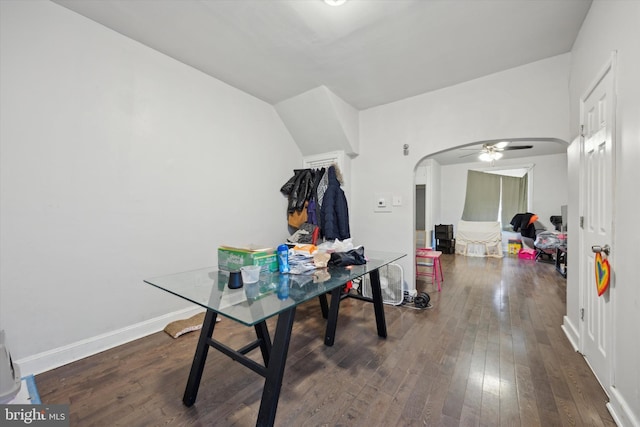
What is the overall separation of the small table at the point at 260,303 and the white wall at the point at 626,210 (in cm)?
132

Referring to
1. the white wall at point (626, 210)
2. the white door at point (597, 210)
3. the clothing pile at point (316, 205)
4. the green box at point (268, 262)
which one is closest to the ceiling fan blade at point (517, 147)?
Answer: the white door at point (597, 210)

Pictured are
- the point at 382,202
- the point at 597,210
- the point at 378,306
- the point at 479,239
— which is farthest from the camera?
the point at 479,239

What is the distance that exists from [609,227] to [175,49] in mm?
3591

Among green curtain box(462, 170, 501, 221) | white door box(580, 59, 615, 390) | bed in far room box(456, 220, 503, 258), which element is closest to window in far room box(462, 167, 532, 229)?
green curtain box(462, 170, 501, 221)

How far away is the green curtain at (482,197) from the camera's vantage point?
672 cm

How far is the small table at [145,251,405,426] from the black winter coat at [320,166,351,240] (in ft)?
4.54

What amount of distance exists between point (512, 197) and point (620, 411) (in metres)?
6.46

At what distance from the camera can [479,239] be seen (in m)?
6.27

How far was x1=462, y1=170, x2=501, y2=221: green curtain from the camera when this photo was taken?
6.72 metres

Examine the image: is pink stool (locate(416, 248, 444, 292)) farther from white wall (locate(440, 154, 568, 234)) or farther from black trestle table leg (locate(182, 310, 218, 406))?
white wall (locate(440, 154, 568, 234))

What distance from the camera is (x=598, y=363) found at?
165cm

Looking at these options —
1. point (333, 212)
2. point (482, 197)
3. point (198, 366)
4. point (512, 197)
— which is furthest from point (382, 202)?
point (512, 197)

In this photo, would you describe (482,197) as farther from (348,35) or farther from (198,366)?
(198,366)

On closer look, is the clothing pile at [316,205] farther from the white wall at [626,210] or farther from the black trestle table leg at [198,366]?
the white wall at [626,210]
